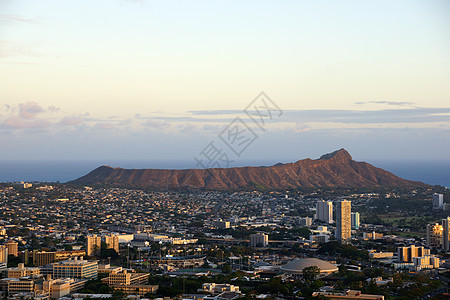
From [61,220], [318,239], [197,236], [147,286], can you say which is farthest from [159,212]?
[147,286]

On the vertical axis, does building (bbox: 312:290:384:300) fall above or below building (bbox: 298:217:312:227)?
below

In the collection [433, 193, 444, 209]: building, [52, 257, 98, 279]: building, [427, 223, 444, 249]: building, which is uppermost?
[433, 193, 444, 209]: building

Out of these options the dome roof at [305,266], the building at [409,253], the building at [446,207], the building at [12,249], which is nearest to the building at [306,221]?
the building at [446,207]

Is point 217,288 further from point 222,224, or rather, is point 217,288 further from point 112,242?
point 222,224

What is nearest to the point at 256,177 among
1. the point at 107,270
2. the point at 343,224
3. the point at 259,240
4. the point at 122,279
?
the point at 343,224

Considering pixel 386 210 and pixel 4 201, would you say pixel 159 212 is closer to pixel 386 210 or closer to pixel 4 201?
pixel 4 201

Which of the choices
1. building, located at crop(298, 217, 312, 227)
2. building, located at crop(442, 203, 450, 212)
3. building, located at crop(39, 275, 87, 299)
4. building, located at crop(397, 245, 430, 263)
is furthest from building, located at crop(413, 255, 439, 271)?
building, located at crop(442, 203, 450, 212)

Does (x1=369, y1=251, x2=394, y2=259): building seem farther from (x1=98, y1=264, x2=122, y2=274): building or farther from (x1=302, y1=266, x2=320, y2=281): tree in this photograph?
(x1=98, y1=264, x2=122, y2=274): building
